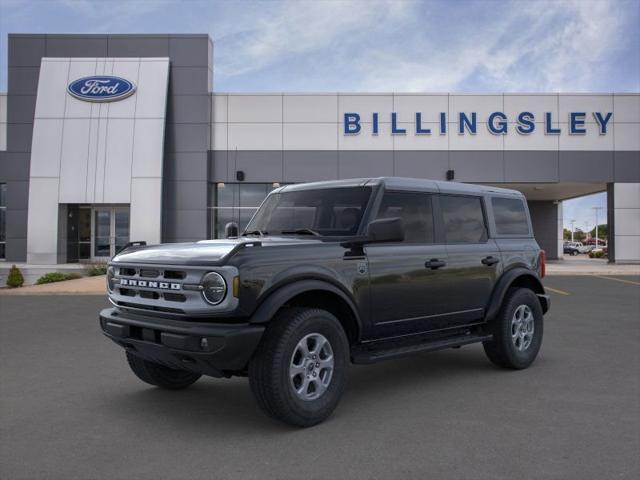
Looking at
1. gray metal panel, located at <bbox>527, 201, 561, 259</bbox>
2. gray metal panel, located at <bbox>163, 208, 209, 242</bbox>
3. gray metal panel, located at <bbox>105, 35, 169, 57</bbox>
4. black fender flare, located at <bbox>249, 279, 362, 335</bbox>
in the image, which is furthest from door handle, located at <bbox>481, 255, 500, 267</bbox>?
gray metal panel, located at <bbox>527, 201, 561, 259</bbox>

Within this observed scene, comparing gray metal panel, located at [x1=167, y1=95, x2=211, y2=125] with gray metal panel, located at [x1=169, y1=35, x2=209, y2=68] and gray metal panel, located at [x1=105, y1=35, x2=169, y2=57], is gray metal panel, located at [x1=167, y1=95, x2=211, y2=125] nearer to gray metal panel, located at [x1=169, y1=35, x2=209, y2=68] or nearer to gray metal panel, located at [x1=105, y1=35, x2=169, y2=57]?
gray metal panel, located at [x1=169, y1=35, x2=209, y2=68]

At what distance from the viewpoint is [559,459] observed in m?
3.57

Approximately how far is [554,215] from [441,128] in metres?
13.5

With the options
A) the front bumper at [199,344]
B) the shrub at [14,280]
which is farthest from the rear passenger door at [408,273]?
the shrub at [14,280]

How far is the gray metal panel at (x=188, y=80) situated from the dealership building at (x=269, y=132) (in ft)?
0.15

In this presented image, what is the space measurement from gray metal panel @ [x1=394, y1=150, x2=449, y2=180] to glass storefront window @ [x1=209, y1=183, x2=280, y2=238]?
582cm

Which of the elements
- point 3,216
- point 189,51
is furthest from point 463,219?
point 3,216

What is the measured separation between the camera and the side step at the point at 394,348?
4.58m

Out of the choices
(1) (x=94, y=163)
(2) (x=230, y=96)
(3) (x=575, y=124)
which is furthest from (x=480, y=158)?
(1) (x=94, y=163)

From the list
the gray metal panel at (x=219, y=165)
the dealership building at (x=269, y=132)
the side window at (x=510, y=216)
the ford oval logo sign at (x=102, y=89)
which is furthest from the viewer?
the gray metal panel at (x=219, y=165)

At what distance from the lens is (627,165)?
25859 millimetres

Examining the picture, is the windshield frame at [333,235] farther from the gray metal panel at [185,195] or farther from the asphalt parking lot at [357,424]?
the gray metal panel at [185,195]

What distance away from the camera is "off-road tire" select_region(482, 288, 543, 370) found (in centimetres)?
584

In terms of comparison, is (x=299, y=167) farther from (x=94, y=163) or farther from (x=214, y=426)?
(x=214, y=426)
